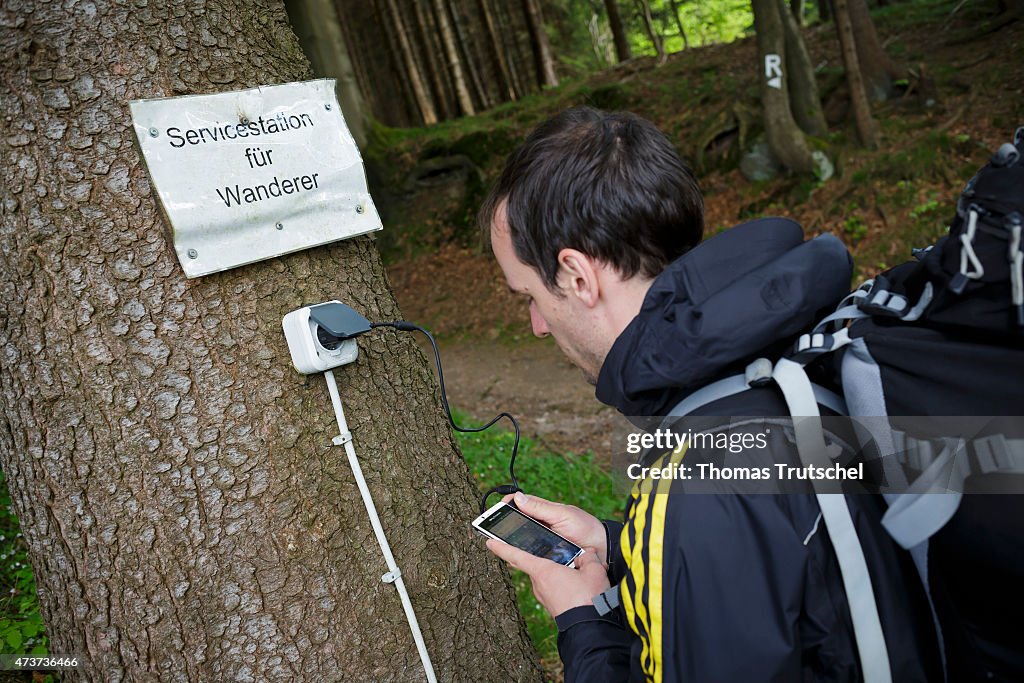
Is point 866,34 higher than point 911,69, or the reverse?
point 866,34

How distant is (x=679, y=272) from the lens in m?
1.43

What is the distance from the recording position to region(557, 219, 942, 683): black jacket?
1.21 metres

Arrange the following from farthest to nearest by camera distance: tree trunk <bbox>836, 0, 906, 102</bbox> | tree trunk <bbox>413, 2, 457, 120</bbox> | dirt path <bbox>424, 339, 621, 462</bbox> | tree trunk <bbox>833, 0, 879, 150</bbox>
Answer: tree trunk <bbox>413, 2, 457, 120</bbox>, tree trunk <bbox>836, 0, 906, 102</bbox>, tree trunk <bbox>833, 0, 879, 150</bbox>, dirt path <bbox>424, 339, 621, 462</bbox>

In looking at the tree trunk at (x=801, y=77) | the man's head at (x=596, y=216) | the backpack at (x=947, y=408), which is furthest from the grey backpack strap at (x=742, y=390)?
the tree trunk at (x=801, y=77)

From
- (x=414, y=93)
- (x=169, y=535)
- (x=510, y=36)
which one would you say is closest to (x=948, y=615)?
(x=169, y=535)

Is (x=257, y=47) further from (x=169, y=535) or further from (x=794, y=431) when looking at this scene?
(x=794, y=431)

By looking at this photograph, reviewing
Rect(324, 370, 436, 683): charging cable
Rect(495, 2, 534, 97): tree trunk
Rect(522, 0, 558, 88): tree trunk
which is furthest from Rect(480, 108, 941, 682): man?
Rect(495, 2, 534, 97): tree trunk

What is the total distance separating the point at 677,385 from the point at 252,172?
1.16 metres

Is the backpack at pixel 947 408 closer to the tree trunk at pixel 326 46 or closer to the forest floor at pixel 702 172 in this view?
the forest floor at pixel 702 172

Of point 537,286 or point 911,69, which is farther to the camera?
point 911,69

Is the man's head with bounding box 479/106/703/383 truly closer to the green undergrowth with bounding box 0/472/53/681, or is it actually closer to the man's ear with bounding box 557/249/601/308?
the man's ear with bounding box 557/249/601/308

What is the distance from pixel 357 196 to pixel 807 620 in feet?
4.86

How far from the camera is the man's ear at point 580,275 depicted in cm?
170

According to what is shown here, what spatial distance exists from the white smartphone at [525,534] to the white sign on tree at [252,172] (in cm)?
87
